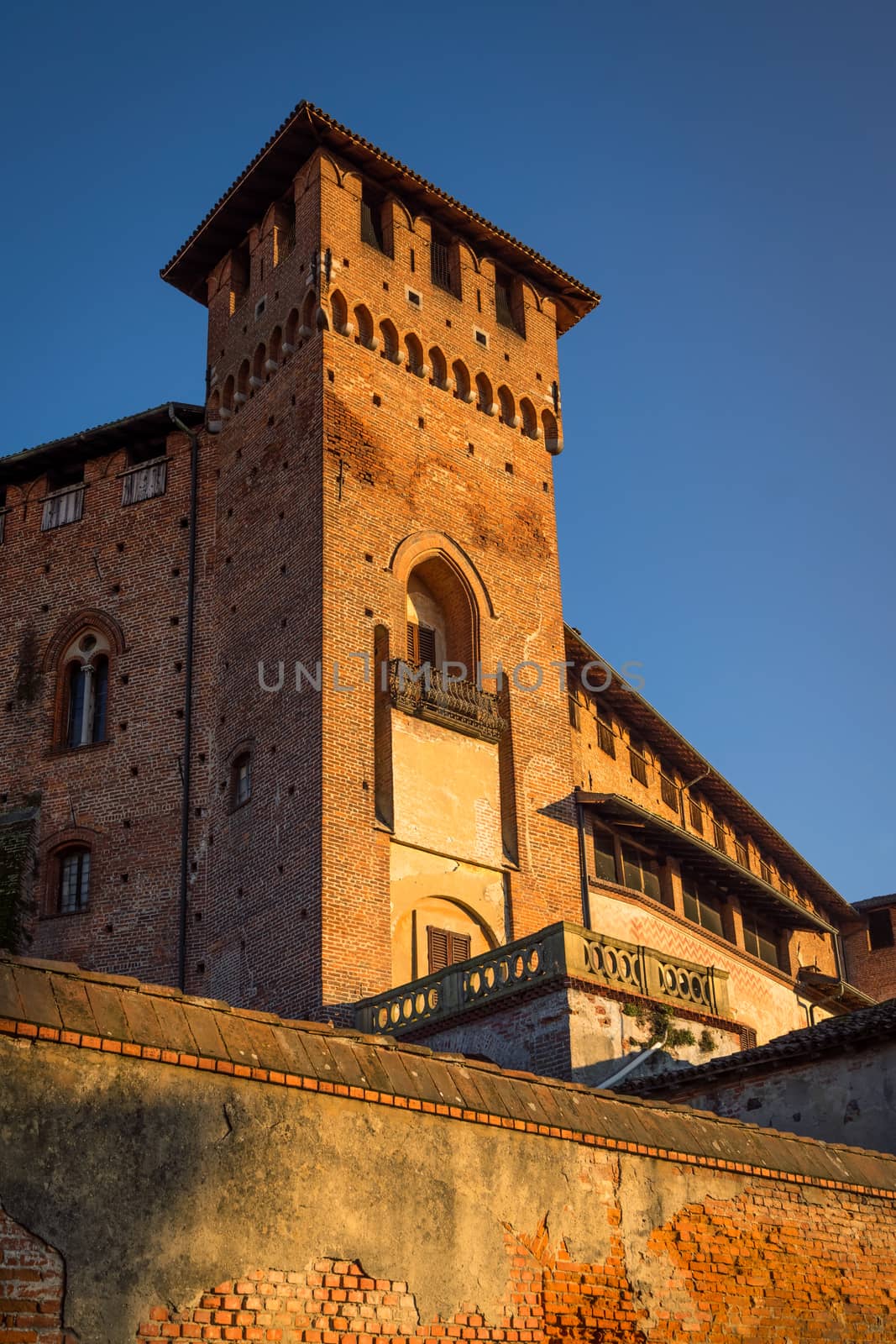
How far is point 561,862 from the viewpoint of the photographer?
77.2ft

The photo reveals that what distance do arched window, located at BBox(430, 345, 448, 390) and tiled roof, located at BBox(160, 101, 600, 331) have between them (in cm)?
271

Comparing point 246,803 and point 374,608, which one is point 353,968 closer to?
point 246,803

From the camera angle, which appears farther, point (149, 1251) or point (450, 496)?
point (450, 496)

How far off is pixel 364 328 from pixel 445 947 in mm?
9847

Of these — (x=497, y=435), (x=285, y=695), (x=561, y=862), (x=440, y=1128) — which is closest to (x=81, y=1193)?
(x=440, y=1128)

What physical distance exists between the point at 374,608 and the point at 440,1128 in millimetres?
14653

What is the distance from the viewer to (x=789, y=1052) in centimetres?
1612

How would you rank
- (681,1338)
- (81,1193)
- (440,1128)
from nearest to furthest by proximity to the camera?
(81,1193) → (440,1128) → (681,1338)

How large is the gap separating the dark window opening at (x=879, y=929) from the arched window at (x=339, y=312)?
949 inches

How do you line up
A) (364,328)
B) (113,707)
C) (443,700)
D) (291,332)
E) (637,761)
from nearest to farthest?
(443,700) < (364,328) < (291,332) < (113,707) < (637,761)

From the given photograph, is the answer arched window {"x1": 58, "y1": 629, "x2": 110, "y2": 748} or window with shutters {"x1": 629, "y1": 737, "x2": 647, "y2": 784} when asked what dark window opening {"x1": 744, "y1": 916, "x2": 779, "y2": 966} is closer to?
window with shutters {"x1": 629, "y1": 737, "x2": 647, "y2": 784}

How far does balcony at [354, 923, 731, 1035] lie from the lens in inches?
693

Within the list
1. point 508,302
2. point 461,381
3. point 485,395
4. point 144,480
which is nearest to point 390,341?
point 461,381

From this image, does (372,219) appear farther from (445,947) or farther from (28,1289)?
(28,1289)
